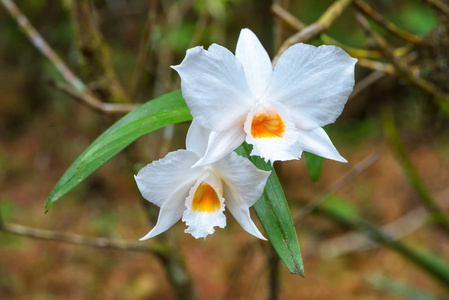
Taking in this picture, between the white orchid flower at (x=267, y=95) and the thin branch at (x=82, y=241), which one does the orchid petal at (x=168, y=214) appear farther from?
the thin branch at (x=82, y=241)

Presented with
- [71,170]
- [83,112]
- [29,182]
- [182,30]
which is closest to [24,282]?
[29,182]

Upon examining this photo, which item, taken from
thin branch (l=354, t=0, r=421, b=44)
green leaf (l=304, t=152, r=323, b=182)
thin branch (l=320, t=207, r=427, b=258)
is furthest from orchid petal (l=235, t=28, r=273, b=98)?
thin branch (l=320, t=207, r=427, b=258)

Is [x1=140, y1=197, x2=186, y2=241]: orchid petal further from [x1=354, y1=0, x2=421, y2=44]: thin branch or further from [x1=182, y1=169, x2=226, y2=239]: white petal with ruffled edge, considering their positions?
[x1=354, y1=0, x2=421, y2=44]: thin branch

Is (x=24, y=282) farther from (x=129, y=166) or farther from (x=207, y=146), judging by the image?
(x=207, y=146)

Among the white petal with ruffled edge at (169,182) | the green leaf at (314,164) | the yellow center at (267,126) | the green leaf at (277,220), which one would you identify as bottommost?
the green leaf at (314,164)

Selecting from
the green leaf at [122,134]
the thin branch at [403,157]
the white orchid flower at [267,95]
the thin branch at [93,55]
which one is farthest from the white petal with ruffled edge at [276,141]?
the thin branch at [403,157]

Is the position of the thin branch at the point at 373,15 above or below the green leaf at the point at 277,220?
above

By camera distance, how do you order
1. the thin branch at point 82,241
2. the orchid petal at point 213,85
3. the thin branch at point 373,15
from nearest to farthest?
the orchid petal at point 213,85, the thin branch at point 373,15, the thin branch at point 82,241
